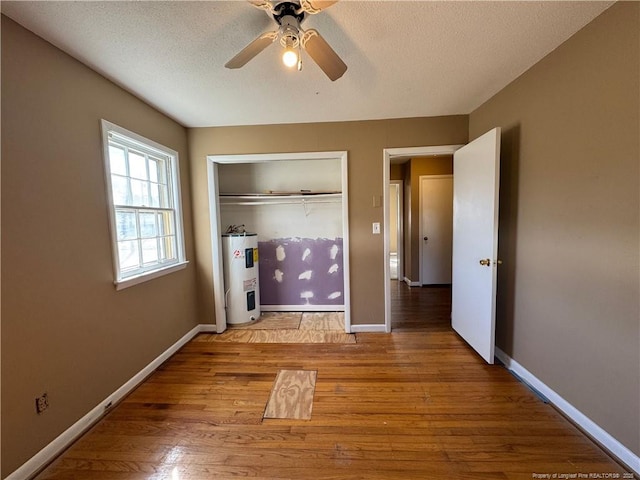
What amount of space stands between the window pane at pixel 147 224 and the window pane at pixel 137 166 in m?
0.34

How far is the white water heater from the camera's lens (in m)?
3.26

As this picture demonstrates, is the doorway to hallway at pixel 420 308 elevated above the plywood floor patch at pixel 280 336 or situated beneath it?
elevated above

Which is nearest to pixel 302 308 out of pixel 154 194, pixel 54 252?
pixel 154 194

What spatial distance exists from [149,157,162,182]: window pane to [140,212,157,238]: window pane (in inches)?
14.2

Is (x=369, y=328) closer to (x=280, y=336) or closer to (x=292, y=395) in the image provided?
(x=280, y=336)

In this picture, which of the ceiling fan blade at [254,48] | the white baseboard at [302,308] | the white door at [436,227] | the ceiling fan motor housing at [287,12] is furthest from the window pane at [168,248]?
the white door at [436,227]

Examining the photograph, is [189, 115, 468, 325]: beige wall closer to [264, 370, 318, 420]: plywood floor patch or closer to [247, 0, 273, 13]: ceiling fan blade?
[264, 370, 318, 420]: plywood floor patch

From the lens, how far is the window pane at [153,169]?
2554 millimetres

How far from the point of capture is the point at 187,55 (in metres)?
1.68

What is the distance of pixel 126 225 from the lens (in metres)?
2.19

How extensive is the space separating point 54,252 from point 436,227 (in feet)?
16.2

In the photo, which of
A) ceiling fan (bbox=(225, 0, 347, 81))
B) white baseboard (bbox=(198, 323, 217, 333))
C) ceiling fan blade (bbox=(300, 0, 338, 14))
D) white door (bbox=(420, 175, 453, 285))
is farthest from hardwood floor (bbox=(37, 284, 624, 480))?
white door (bbox=(420, 175, 453, 285))

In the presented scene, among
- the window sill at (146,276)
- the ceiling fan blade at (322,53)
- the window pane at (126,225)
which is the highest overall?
the ceiling fan blade at (322,53)

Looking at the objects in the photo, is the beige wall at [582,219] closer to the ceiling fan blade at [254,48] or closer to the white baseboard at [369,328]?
the white baseboard at [369,328]
